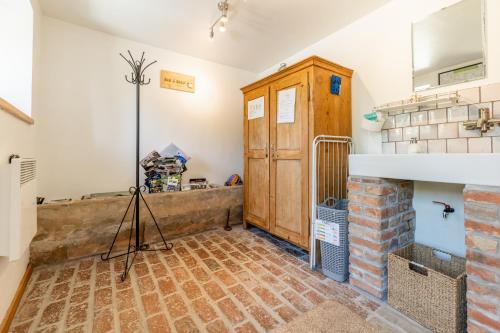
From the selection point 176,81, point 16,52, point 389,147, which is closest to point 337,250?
point 389,147

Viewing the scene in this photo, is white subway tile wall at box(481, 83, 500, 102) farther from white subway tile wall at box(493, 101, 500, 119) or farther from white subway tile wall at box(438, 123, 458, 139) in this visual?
white subway tile wall at box(438, 123, 458, 139)

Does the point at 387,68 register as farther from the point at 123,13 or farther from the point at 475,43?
the point at 123,13

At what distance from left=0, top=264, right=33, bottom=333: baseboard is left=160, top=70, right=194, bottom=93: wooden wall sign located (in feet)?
7.29

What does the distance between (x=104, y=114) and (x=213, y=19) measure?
5.07 ft

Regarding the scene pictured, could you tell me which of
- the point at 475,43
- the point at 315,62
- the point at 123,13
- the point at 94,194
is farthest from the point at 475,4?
the point at 94,194

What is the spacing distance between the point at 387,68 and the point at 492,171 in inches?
50.1

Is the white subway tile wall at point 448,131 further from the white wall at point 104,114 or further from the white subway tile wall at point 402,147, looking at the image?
the white wall at point 104,114

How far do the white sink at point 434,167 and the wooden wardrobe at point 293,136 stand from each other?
0.48 meters

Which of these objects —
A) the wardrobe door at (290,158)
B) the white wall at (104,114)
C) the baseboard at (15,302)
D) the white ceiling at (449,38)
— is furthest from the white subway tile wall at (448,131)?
the baseboard at (15,302)

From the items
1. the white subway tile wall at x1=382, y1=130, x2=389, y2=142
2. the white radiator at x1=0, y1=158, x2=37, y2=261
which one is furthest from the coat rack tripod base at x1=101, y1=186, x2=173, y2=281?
the white subway tile wall at x1=382, y1=130, x2=389, y2=142

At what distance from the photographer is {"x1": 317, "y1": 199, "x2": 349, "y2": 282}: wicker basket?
5.49 feet

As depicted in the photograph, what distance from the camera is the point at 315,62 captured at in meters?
1.87

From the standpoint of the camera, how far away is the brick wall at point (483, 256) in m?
0.98

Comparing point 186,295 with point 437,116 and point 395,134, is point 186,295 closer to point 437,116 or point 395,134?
point 395,134
